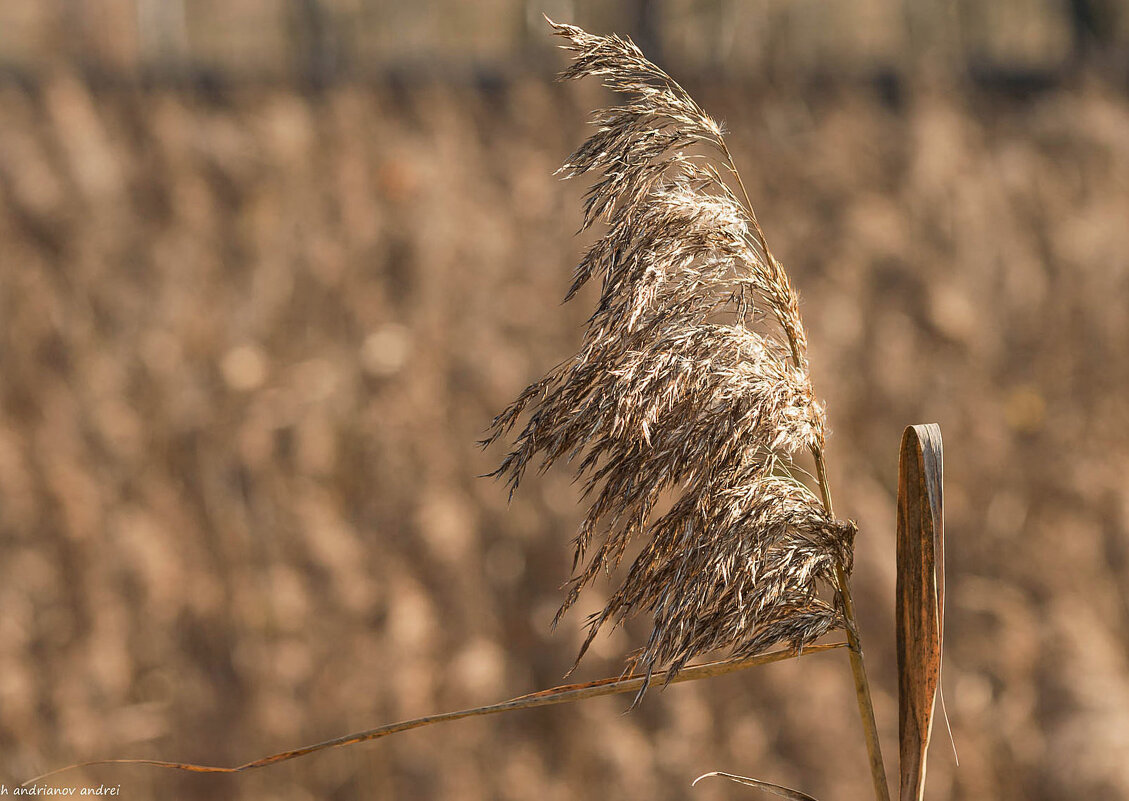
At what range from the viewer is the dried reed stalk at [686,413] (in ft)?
2.80

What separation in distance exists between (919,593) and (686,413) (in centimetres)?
26

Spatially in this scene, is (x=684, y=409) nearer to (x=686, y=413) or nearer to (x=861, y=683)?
(x=686, y=413)

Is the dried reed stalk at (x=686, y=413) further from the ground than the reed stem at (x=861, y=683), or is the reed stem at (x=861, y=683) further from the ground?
the dried reed stalk at (x=686, y=413)

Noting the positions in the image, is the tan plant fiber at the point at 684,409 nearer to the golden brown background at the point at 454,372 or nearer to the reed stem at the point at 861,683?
the reed stem at the point at 861,683

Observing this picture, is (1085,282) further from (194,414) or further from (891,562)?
(194,414)

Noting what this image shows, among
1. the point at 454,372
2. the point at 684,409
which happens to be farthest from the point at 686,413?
the point at 454,372

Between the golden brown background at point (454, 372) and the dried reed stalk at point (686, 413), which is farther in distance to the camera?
the golden brown background at point (454, 372)

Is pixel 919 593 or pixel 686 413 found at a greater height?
pixel 686 413

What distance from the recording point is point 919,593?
2.80ft

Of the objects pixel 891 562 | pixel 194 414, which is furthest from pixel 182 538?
pixel 891 562

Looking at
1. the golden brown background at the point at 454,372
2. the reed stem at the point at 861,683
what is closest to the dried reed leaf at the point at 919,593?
the reed stem at the point at 861,683

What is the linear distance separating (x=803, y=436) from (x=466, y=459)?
2.87m

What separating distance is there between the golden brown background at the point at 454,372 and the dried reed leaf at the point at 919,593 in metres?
2.39

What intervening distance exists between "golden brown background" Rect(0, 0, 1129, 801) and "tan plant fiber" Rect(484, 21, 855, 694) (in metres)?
2.42
